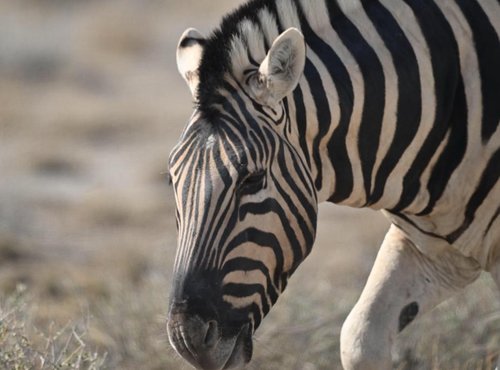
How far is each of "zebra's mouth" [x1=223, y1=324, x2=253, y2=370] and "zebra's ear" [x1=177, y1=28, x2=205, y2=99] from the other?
882mm

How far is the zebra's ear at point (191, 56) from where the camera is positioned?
4941mm

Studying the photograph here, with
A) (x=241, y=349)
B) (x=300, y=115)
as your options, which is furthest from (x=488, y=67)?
(x=241, y=349)

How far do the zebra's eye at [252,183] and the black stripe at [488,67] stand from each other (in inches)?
39.7

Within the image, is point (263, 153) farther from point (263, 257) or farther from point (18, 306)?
point (18, 306)

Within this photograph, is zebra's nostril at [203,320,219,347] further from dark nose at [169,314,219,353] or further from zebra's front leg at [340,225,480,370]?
zebra's front leg at [340,225,480,370]

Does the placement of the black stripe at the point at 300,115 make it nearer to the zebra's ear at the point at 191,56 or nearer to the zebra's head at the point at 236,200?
the zebra's head at the point at 236,200

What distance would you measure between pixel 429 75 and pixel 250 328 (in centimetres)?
121

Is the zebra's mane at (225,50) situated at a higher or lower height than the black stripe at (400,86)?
higher

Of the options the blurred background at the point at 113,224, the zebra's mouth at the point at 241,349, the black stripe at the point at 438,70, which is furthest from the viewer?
the blurred background at the point at 113,224

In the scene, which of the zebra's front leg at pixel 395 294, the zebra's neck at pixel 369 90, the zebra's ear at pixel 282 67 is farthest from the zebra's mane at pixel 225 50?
the zebra's front leg at pixel 395 294

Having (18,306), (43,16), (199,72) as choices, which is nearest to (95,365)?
(18,306)

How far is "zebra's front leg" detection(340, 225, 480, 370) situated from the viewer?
5.50 metres

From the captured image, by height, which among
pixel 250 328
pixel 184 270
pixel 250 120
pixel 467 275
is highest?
pixel 250 120

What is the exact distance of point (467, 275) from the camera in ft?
18.4
